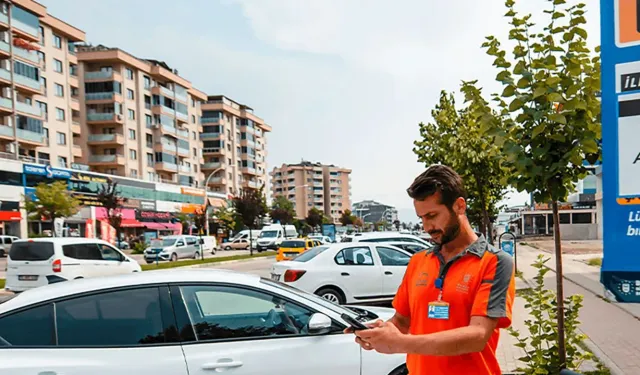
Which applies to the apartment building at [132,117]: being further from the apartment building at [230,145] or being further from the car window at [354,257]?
the car window at [354,257]

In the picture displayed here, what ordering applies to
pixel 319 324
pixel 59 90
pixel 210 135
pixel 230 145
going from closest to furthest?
1. pixel 319 324
2. pixel 59 90
3. pixel 210 135
4. pixel 230 145

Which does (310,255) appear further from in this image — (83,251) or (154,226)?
(154,226)

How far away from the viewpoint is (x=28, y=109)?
158 ft

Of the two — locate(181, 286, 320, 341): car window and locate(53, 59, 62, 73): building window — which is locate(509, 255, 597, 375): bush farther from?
locate(53, 59, 62, 73): building window

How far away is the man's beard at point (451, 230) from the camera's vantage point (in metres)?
2.07

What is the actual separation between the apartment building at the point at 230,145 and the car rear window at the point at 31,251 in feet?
228

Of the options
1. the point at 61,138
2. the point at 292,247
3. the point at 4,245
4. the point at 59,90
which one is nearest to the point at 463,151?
the point at 292,247

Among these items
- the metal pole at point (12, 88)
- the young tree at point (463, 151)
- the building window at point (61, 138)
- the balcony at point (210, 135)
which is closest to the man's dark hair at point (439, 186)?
the young tree at point (463, 151)

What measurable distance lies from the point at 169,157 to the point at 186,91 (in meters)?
12.2

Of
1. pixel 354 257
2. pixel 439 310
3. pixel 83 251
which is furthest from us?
pixel 83 251

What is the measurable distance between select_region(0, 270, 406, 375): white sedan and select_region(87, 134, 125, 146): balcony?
205ft

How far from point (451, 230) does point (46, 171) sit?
2040 inches

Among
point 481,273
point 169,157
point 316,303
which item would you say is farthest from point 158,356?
point 169,157

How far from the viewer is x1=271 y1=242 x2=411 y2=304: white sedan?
1051 centimetres
